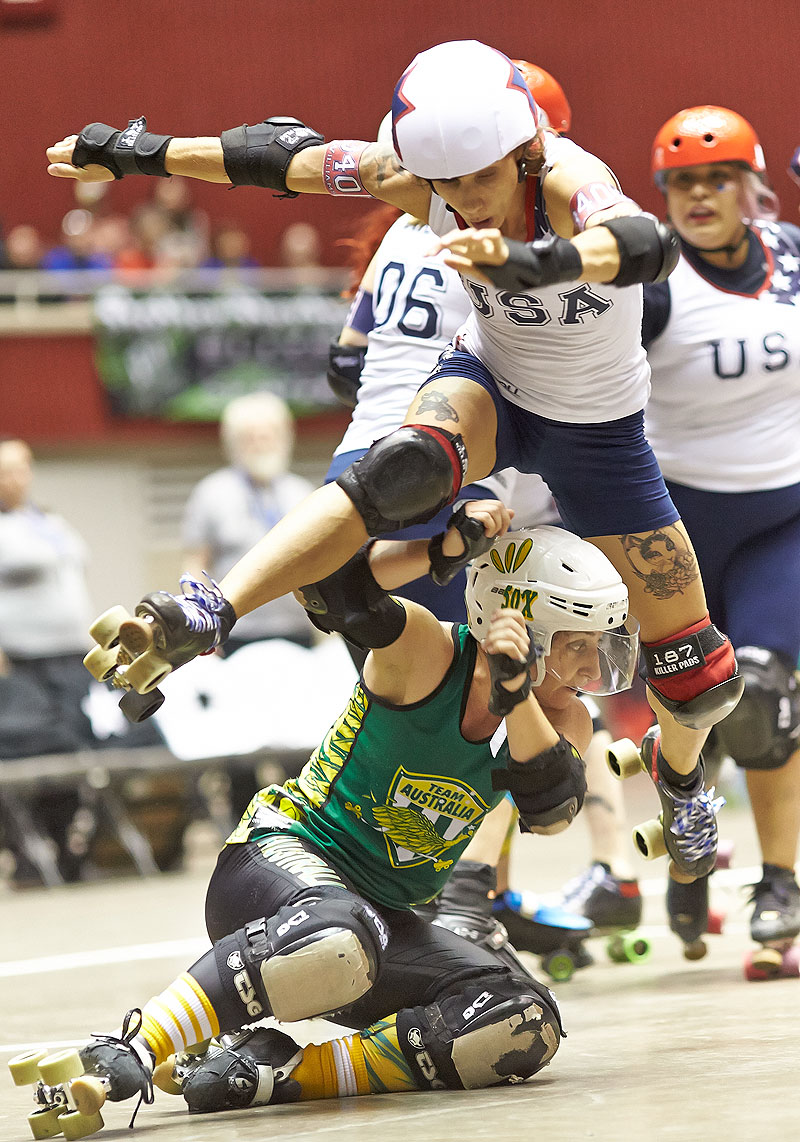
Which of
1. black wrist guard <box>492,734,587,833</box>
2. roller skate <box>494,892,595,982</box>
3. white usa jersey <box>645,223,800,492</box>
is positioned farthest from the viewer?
white usa jersey <box>645,223,800,492</box>

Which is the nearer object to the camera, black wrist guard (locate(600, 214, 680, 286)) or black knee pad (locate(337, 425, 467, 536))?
black wrist guard (locate(600, 214, 680, 286))

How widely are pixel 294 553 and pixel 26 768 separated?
15.4 ft

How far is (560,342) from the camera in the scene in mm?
3088

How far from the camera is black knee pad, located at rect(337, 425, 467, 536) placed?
2924 millimetres

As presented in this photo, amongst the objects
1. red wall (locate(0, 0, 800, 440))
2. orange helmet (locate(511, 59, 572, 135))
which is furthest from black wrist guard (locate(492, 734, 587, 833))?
red wall (locate(0, 0, 800, 440))

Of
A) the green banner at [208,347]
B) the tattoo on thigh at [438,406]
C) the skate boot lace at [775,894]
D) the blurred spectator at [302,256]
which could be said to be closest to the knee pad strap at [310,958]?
the tattoo on thigh at [438,406]

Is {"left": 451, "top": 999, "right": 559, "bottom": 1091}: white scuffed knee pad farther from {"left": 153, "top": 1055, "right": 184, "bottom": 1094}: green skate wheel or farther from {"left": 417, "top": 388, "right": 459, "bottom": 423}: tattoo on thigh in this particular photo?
{"left": 417, "top": 388, "right": 459, "bottom": 423}: tattoo on thigh

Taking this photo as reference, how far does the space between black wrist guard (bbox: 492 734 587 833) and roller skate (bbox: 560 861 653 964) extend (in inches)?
62.8

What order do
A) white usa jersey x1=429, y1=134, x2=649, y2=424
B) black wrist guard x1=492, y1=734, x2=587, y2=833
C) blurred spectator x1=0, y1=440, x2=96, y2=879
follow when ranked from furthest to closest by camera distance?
blurred spectator x1=0, y1=440, x2=96, y2=879 → white usa jersey x1=429, y1=134, x2=649, y2=424 → black wrist guard x1=492, y1=734, x2=587, y2=833

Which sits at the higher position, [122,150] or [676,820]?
[122,150]

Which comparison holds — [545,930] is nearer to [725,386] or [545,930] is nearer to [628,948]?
[628,948]

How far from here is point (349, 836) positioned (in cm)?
296

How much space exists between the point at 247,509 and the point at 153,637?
5.12m

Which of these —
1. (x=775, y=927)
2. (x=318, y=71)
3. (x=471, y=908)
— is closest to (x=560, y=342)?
(x=471, y=908)
